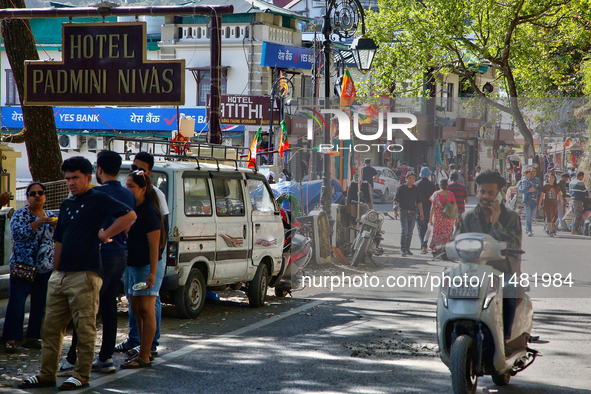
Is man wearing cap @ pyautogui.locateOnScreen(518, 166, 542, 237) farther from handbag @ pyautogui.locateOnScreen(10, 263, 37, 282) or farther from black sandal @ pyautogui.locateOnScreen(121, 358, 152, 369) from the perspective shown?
handbag @ pyautogui.locateOnScreen(10, 263, 37, 282)

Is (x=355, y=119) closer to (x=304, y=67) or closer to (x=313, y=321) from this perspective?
(x=313, y=321)

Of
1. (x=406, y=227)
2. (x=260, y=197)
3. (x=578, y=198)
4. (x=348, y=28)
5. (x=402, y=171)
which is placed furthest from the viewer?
(x=348, y=28)

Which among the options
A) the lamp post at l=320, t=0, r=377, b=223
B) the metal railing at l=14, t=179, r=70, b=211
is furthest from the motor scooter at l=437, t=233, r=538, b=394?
the metal railing at l=14, t=179, r=70, b=211

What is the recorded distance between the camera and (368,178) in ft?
27.5

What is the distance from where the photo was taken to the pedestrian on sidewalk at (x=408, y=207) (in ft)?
25.3

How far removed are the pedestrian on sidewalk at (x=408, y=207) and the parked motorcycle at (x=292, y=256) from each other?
1.92 m

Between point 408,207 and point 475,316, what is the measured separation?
9.78 ft

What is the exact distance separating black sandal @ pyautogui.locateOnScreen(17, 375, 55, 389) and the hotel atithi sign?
4568 millimetres

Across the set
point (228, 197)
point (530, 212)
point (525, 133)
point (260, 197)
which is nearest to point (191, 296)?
point (228, 197)

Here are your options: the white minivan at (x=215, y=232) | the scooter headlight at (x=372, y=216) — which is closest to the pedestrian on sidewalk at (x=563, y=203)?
the scooter headlight at (x=372, y=216)

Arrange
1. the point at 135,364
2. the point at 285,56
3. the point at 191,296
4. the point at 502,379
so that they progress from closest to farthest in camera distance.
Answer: the point at 502,379, the point at 135,364, the point at 191,296, the point at 285,56

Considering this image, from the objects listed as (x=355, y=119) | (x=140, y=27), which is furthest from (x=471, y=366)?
(x=140, y=27)

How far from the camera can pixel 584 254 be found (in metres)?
7.53

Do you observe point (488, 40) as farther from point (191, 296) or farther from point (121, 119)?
point (121, 119)
